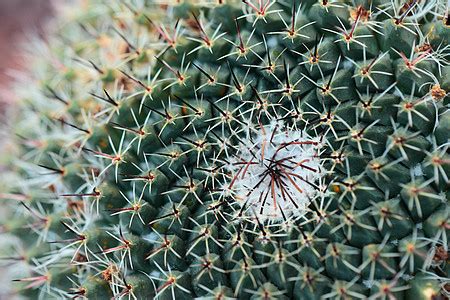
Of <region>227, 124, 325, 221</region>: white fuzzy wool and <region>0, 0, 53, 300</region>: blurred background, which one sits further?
<region>0, 0, 53, 300</region>: blurred background

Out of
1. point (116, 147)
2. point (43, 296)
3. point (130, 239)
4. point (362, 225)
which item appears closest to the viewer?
point (362, 225)

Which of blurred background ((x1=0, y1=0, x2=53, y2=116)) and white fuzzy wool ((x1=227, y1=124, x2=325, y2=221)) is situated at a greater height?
blurred background ((x1=0, y1=0, x2=53, y2=116))

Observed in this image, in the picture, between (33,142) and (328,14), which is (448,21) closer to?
(328,14)

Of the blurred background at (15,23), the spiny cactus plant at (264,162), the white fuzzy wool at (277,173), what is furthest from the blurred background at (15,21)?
the white fuzzy wool at (277,173)

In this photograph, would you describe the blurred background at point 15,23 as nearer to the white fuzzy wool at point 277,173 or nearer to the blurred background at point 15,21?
the blurred background at point 15,21

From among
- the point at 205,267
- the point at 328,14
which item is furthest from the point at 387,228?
the point at 328,14

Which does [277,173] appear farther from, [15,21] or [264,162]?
[15,21]

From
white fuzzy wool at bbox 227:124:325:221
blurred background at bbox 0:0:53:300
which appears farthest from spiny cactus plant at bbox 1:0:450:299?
blurred background at bbox 0:0:53:300

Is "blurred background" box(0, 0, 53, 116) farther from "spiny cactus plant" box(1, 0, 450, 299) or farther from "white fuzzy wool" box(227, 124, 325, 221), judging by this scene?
"white fuzzy wool" box(227, 124, 325, 221)
